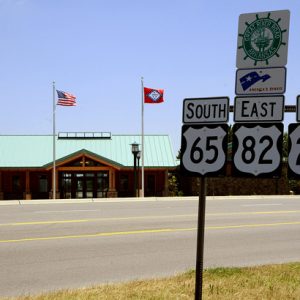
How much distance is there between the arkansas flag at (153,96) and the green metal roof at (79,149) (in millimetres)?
5730

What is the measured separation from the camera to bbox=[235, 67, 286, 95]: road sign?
A: 4547 mm

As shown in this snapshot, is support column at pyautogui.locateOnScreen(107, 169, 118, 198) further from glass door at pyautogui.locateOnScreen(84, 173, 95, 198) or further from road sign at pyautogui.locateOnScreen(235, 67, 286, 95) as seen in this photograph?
road sign at pyautogui.locateOnScreen(235, 67, 286, 95)

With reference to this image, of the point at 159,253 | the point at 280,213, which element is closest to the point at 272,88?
the point at 159,253

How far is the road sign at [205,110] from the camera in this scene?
→ 15.8ft

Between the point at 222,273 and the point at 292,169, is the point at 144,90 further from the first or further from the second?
the point at 292,169

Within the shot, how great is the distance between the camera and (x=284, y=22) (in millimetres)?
4383

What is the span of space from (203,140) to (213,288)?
3.23 meters

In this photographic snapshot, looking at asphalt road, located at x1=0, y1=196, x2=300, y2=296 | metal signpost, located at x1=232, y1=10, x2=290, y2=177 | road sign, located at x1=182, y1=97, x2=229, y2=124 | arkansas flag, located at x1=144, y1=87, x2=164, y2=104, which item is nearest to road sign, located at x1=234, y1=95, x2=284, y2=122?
metal signpost, located at x1=232, y1=10, x2=290, y2=177

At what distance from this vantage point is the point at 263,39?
4484 mm

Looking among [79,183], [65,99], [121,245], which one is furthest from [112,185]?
[121,245]

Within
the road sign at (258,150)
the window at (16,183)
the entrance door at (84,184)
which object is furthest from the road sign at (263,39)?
the window at (16,183)

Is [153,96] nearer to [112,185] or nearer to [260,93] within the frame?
[112,185]

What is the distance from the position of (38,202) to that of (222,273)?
17.8 metres

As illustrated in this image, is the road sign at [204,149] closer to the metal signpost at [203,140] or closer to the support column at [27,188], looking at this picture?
the metal signpost at [203,140]
